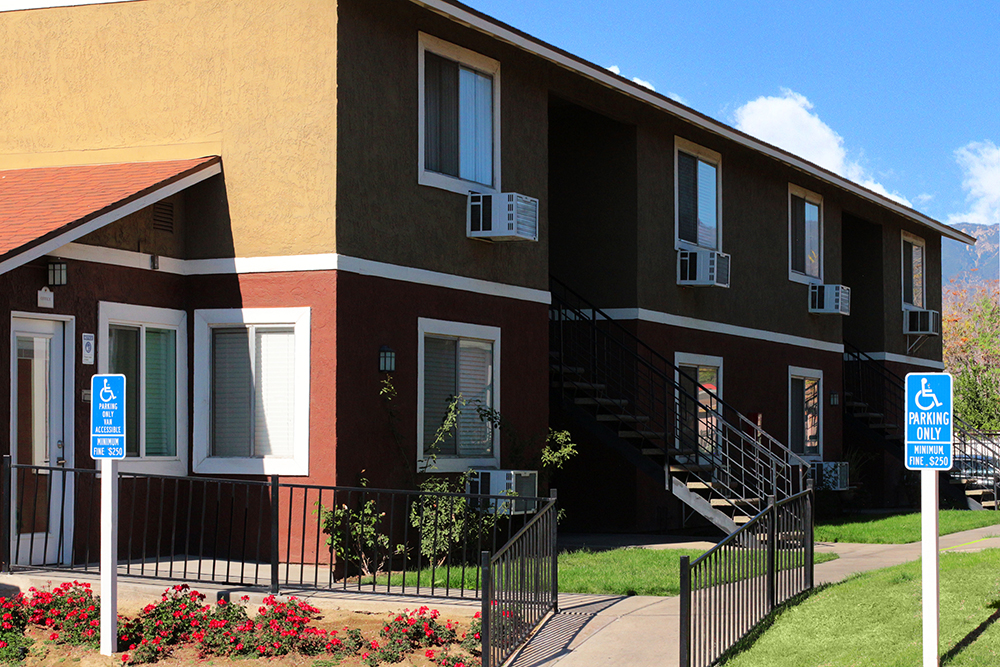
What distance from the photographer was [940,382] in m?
8.27

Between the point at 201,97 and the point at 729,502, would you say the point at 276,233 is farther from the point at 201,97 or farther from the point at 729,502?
the point at 729,502

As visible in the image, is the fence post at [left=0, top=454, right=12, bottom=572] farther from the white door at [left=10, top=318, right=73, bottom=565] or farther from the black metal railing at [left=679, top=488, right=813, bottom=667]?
the black metal railing at [left=679, top=488, right=813, bottom=667]

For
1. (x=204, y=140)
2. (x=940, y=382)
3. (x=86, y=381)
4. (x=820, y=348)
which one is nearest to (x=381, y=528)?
(x=86, y=381)

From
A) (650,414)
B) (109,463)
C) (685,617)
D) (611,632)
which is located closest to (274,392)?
(109,463)

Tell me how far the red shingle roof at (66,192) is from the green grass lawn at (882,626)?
7397 millimetres

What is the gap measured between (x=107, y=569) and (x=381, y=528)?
4.06 metres

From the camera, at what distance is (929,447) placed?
8.20m

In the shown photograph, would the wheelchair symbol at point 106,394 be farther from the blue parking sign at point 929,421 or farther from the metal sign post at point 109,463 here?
the blue parking sign at point 929,421

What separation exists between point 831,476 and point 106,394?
15.3 meters

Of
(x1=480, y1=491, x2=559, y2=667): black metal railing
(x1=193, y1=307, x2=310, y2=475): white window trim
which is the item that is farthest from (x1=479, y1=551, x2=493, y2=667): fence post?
(x1=193, y1=307, x2=310, y2=475): white window trim

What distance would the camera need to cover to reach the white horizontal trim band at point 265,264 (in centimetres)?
1275

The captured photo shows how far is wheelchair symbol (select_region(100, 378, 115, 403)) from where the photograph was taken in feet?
32.3

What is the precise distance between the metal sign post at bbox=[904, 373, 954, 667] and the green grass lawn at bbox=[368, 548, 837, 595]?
3.78 meters

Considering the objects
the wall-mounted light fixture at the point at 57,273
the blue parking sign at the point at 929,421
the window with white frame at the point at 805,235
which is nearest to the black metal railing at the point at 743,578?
the blue parking sign at the point at 929,421
